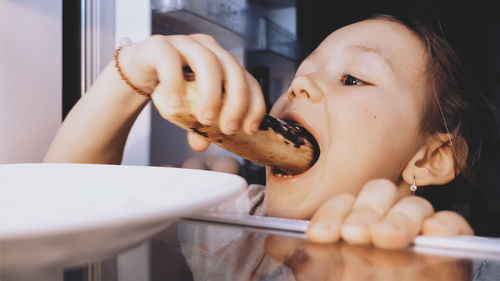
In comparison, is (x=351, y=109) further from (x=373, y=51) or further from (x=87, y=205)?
(x=87, y=205)

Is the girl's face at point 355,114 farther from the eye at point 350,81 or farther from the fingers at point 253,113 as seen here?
the fingers at point 253,113

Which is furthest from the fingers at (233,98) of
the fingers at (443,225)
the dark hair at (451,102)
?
the dark hair at (451,102)

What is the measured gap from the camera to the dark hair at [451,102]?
0.80 meters

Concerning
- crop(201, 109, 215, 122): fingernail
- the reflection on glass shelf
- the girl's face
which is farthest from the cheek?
the reflection on glass shelf

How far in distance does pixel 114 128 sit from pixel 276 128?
446 mm

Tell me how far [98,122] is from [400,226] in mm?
694

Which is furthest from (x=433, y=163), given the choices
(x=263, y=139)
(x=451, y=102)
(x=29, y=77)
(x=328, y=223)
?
(x=29, y=77)

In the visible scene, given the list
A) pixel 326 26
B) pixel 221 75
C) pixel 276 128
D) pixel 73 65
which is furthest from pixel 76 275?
pixel 326 26

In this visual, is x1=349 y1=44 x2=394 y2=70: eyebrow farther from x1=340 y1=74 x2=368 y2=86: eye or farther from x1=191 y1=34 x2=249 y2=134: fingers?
x1=191 y1=34 x2=249 y2=134: fingers

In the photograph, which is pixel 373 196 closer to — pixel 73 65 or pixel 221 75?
pixel 221 75

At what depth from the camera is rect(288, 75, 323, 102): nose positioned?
27.8 inches

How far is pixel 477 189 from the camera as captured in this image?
111cm

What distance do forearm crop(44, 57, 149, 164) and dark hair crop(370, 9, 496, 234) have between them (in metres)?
0.62

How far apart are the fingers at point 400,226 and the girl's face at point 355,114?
30 centimetres
